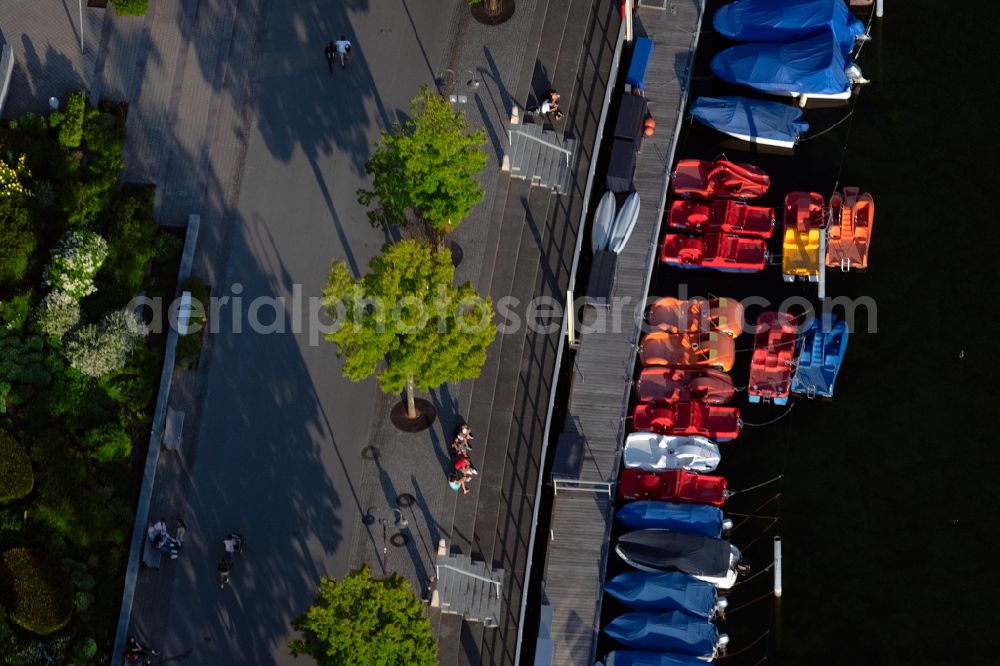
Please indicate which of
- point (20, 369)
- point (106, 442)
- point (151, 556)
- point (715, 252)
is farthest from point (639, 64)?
point (151, 556)

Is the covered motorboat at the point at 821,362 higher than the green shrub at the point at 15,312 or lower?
higher

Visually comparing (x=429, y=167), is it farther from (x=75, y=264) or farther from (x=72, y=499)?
(x=72, y=499)

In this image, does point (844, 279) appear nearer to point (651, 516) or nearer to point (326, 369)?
point (651, 516)

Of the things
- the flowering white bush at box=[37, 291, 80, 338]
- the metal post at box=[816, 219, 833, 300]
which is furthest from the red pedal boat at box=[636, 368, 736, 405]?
the flowering white bush at box=[37, 291, 80, 338]

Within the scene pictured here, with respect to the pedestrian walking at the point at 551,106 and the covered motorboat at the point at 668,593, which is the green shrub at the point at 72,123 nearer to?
the pedestrian walking at the point at 551,106

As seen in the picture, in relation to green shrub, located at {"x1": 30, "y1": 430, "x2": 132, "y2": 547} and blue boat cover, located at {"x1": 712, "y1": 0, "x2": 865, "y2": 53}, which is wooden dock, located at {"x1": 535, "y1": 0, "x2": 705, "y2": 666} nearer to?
blue boat cover, located at {"x1": 712, "y1": 0, "x2": 865, "y2": 53}

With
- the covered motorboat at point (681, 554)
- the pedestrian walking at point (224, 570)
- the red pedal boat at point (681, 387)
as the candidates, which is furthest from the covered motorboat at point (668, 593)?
the pedestrian walking at point (224, 570)

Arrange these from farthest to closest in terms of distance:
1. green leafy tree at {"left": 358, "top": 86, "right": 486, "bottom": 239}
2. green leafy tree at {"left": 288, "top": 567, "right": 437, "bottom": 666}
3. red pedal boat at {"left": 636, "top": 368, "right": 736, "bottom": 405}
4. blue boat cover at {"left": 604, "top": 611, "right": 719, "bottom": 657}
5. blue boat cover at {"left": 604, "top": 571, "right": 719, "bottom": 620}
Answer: red pedal boat at {"left": 636, "top": 368, "right": 736, "bottom": 405} < blue boat cover at {"left": 604, "top": 571, "right": 719, "bottom": 620} < green leafy tree at {"left": 358, "top": 86, "right": 486, "bottom": 239} < blue boat cover at {"left": 604, "top": 611, "right": 719, "bottom": 657} < green leafy tree at {"left": 288, "top": 567, "right": 437, "bottom": 666}
